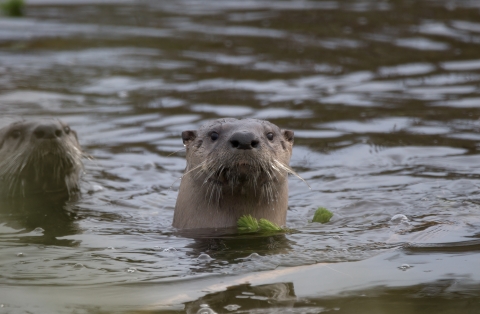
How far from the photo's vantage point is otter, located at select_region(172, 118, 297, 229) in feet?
15.3

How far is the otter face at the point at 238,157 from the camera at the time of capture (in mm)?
4629

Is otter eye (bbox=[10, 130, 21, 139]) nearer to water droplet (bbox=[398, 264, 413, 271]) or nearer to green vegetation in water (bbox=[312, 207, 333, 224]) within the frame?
green vegetation in water (bbox=[312, 207, 333, 224])

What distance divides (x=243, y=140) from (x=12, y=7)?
10069mm

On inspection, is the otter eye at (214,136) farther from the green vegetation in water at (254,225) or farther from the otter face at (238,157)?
the green vegetation in water at (254,225)

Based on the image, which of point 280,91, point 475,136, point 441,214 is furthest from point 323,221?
point 280,91

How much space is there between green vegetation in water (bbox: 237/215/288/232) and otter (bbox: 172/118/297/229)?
0.25 feet

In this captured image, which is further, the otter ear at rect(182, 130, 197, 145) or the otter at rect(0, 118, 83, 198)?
the otter at rect(0, 118, 83, 198)

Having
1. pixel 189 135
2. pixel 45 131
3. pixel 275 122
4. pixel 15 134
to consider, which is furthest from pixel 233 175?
pixel 275 122

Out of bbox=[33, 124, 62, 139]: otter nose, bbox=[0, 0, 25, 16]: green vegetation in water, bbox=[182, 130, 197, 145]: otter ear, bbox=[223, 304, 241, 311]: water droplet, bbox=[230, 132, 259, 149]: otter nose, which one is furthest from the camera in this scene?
bbox=[0, 0, 25, 16]: green vegetation in water

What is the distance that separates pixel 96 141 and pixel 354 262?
3832mm

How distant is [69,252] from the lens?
4754 mm

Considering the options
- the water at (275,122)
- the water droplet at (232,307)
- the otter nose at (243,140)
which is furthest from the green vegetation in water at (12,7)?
the water droplet at (232,307)

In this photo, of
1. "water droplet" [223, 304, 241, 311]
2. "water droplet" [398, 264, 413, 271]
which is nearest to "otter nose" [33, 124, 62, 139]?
"water droplet" [223, 304, 241, 311]

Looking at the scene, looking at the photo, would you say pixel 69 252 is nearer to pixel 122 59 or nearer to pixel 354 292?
pixel 354 292
